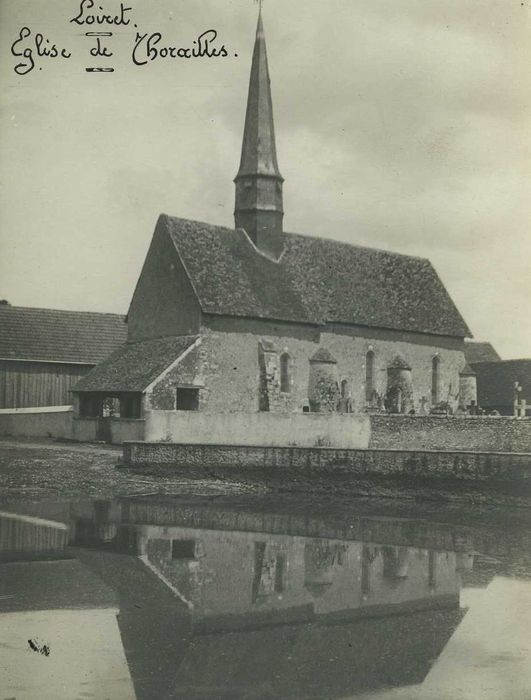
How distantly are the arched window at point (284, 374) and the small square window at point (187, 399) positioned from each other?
456 centimetres

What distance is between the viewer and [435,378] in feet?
137

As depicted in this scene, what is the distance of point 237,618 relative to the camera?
1016 centimetres

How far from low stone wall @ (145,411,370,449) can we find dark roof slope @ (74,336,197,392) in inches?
123

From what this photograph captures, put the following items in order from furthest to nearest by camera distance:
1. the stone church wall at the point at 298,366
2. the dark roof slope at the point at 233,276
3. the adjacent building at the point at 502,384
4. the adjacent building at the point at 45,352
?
Result: the adjacent building at the point at 502,384
the adjacent building at the point at 45,352
the dark roof slope at the point at 233,276
the stone church wall at the point at 298,366

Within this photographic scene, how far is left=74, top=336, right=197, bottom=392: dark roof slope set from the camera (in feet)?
101

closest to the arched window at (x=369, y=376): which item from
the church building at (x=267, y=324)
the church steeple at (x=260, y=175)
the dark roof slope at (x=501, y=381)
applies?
the church building at (x=267, y=324)

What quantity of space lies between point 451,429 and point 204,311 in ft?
34.8

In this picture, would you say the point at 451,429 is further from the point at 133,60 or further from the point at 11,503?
the point at 133,60

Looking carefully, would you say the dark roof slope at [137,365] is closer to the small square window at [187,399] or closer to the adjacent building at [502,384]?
the small square window at [187,399]

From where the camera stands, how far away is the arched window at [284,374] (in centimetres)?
3528

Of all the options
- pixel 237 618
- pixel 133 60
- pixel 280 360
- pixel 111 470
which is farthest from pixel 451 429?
pixel 237 618

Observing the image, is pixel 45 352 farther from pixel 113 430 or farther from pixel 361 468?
pixel 361 468

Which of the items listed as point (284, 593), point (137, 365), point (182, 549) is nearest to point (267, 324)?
point (137, 365)

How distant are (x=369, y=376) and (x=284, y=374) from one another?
5.54m
